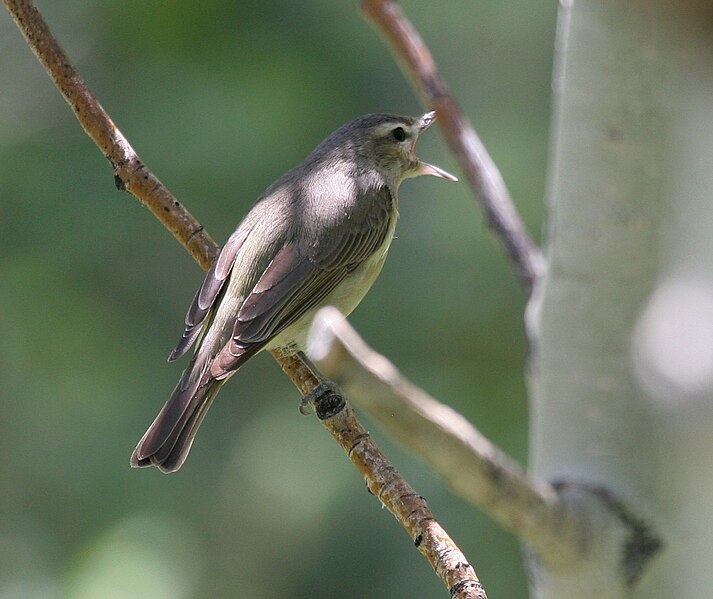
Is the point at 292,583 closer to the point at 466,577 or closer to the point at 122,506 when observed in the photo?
the point at 122,506

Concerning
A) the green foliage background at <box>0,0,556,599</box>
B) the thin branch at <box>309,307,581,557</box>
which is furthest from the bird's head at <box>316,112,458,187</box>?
the thin branch at <box>309,307,581,557</box>

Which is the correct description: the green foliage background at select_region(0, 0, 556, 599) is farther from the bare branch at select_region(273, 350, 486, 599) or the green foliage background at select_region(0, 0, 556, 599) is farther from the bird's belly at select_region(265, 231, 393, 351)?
the bare branch at select_region(273, 350, 486, 599)

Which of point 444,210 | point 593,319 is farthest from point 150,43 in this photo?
point 593,319

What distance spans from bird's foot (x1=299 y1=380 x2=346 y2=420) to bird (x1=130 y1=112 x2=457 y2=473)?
26 cm

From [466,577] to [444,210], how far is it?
410cm

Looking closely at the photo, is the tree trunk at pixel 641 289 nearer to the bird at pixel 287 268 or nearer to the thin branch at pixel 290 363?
the thin branch at pixel 290 363

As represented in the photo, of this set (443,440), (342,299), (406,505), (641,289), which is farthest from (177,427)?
(443,440)

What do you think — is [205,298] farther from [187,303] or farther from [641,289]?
[187,303]

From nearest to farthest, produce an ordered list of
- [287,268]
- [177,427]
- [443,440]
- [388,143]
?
1. [443,440]
2. [177,427]
3. [287,268]
4. [388,143]

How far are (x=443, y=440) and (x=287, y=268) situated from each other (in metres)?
1.97

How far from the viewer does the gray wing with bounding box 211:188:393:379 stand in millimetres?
2885

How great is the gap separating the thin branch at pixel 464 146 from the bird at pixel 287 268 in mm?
488

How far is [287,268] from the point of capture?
3.13 meters

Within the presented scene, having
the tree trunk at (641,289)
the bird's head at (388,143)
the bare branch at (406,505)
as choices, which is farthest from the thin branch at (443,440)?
the bird's head at (388,143)
